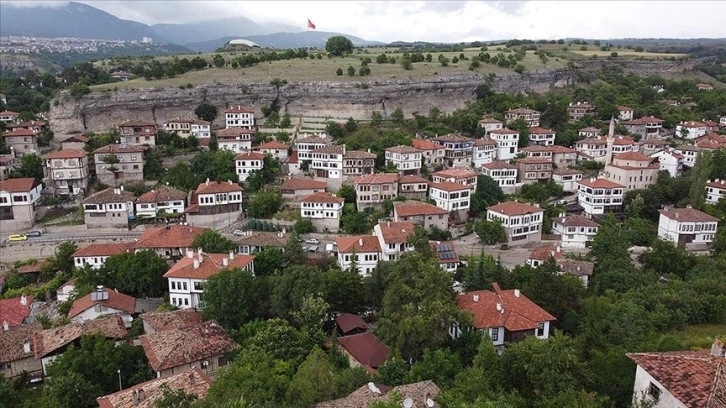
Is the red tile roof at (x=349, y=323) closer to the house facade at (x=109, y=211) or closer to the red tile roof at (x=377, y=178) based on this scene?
the red tile roof at (x=377, y=178)

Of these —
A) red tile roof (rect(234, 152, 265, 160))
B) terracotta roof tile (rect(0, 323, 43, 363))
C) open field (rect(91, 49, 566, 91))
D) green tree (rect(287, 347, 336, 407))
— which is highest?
open field (rect(91, 49, 566, 91))

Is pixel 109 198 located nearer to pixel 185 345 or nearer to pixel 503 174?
pixel 185 345

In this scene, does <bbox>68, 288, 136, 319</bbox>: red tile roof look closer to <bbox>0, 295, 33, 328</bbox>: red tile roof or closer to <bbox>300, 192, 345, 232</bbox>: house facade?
<bbox>0, 295, 33, 328</bbox>: red tile roof

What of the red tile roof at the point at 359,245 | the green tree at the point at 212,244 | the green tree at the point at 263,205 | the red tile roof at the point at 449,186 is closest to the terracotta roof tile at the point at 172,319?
the green tree at the point at 212,244

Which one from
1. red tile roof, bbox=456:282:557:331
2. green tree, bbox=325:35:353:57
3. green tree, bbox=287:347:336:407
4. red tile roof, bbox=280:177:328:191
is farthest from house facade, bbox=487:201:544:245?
green tree, bbox=325:35:353:57

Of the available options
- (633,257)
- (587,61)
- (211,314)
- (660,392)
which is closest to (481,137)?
(633,257)
